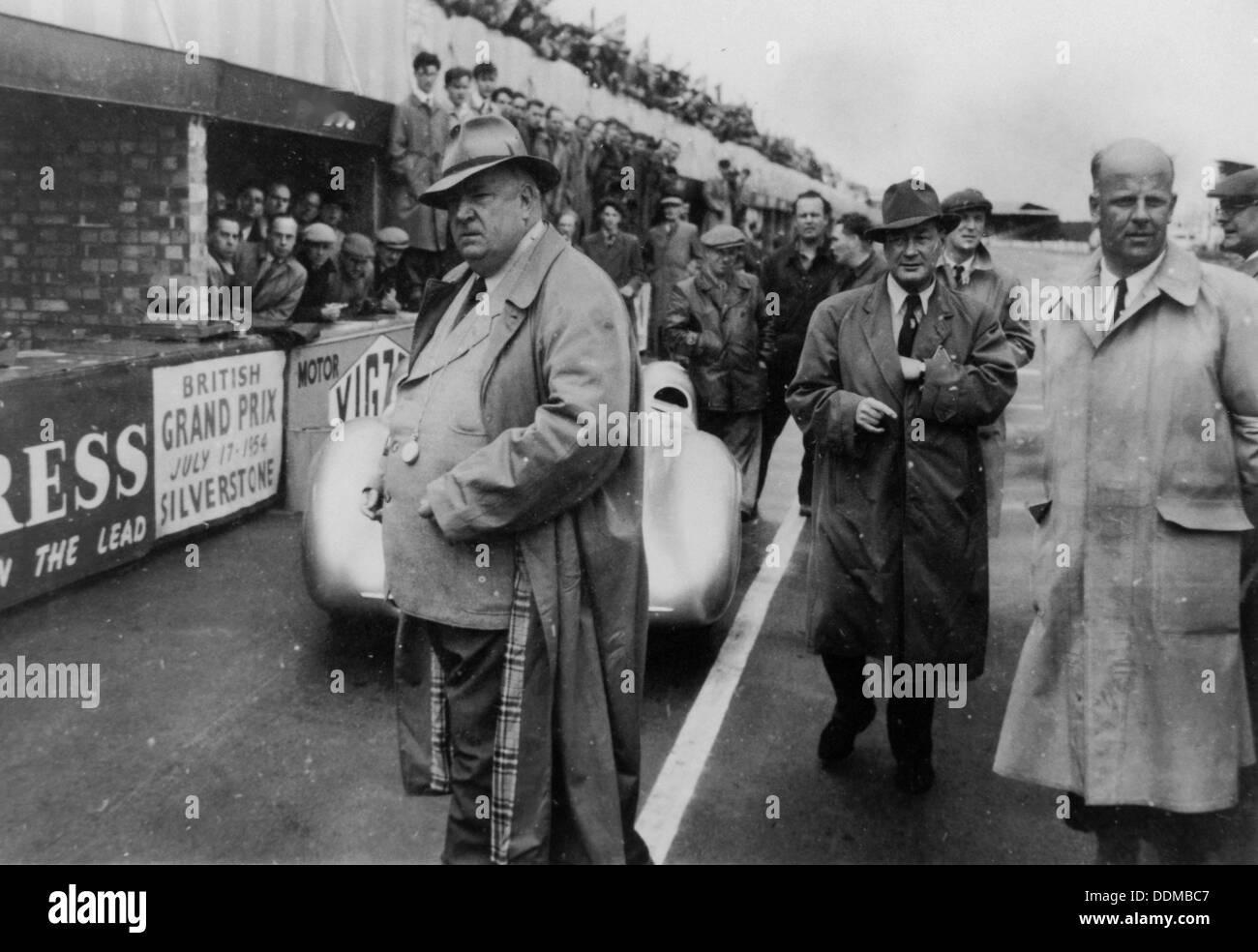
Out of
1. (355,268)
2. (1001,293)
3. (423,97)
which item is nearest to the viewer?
(1001,293)

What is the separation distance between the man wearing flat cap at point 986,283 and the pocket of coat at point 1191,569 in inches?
78.6

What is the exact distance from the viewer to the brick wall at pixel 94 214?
902 cm

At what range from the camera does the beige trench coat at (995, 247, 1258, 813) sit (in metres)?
3.17

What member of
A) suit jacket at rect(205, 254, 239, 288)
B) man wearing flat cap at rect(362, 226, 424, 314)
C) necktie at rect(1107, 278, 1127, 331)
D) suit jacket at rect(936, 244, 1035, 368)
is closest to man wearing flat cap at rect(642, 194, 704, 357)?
man wearing flat cap at rect(362, 226, 424, 314)

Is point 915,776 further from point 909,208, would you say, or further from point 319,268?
point 319,268

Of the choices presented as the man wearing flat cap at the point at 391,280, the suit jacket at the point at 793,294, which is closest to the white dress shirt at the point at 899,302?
the suit jacket at the point at 793,294

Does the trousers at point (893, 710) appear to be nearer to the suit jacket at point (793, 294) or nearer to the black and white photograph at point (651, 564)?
the black and white photograph at point (651, 564)

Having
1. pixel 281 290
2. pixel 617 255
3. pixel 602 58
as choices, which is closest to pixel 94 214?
pixel 281 290

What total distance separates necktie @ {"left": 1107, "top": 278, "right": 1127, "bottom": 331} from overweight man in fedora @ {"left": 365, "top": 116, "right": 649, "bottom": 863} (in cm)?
121

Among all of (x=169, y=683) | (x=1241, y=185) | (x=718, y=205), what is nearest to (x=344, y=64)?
(x=718, y=205)

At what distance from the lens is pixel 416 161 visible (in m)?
11.0

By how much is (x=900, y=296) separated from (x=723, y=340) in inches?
141

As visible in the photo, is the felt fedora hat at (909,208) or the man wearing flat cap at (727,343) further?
the man wearing flat cap at (727,343)
